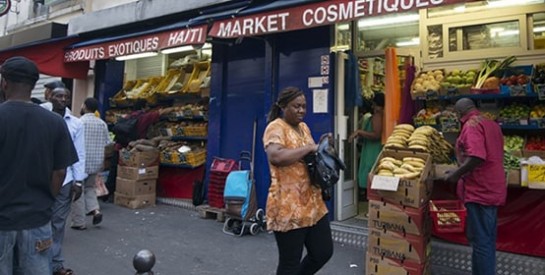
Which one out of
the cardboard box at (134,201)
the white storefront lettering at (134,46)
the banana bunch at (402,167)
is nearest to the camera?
the banana bunch at (402,167)

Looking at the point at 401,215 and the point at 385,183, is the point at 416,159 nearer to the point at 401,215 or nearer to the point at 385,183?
the point at 385,183

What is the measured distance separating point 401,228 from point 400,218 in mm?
109

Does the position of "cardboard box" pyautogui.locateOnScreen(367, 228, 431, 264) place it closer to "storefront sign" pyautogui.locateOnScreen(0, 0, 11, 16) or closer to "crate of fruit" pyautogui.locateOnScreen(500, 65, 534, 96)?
"crate of fruit" pyautogui.locateOnScreen(500, 65, 534, 96)

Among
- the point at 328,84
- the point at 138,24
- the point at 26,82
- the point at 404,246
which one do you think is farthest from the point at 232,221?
the point at 138,24

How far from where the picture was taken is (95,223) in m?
6.71

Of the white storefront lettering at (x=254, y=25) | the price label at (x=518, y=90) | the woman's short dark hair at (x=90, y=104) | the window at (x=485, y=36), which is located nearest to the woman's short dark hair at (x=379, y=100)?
the window at (x=485, y=36)

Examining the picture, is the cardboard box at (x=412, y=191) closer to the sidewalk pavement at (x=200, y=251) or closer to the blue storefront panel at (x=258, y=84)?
the sidewalk pavement at (x=200, y=251)

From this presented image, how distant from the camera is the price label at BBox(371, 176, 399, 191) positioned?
4285 mm

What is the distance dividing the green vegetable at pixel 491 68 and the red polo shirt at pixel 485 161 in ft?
5.88

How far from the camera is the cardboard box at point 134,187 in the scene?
821 cm

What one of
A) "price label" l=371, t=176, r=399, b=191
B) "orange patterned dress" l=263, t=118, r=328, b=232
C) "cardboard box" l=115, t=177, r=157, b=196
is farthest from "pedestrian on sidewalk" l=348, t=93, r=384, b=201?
"cardboard box" l=115, t=177, r=157, b=196

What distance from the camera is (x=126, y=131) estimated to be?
893 cm

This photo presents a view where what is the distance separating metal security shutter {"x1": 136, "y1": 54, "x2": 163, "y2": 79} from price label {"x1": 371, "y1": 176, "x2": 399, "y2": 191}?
7909mm

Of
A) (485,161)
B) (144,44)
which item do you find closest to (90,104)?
(144,44)
